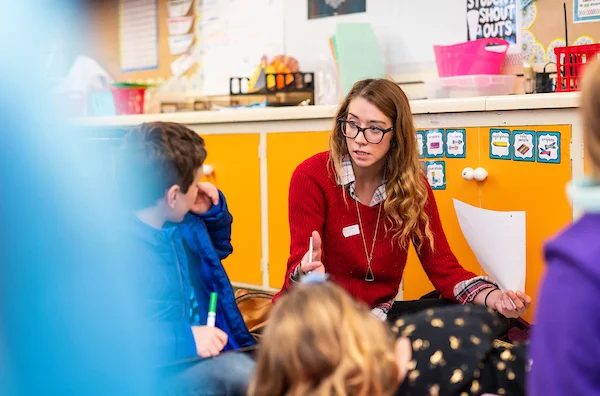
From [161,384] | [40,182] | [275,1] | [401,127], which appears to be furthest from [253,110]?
[40,182]

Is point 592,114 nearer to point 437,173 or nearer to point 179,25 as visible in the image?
point 437,173

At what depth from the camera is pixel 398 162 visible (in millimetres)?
1903

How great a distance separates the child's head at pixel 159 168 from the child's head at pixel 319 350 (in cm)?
56

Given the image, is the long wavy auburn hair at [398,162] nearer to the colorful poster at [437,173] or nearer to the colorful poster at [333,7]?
the colorful poster at [437,173]

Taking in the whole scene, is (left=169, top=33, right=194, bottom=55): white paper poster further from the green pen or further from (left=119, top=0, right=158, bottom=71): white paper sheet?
the green pen

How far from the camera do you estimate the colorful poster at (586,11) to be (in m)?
2.54

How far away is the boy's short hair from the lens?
149 centimetres

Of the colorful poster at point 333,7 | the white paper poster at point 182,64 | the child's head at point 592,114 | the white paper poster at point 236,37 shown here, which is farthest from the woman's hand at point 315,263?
the white paper poster at point 182,64

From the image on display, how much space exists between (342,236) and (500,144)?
68 cm

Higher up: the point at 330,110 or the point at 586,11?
the point at 586,11

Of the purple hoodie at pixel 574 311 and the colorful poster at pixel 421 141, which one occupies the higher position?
the colorful poster at pixel 421 141

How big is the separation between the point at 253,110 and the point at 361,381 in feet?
6.54

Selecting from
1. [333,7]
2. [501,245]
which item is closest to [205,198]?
[501,245]

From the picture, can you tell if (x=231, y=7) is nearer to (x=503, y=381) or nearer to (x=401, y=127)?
(x=401, y=127)
